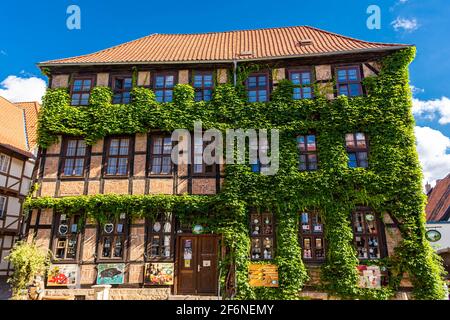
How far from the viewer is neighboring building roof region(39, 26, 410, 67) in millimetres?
13203

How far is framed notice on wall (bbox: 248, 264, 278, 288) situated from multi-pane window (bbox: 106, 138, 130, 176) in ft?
19.6

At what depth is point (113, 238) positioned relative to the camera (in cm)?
1179

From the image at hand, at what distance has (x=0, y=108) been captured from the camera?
1914 cm

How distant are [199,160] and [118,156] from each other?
126 inches

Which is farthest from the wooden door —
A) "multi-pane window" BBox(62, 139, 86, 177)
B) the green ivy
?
"multi-pane window" BBox(62, 139, 86, 177)

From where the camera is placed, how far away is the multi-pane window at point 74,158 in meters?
12.5

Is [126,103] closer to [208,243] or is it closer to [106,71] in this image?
[106,71]

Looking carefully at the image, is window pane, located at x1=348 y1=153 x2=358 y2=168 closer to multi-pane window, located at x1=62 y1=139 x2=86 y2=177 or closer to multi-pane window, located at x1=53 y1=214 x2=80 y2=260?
multi-pane window, located at x1=62 y1=139 x2=86 y2=177

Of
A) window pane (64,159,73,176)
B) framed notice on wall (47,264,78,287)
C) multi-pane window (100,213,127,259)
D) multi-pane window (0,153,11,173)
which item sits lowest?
framed notice on wall (47,264,78,287)

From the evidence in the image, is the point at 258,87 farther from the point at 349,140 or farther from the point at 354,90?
the point at 349,140

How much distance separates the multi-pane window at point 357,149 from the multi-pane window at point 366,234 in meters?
1.76

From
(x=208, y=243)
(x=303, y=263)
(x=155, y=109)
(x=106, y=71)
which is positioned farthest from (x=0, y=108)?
(x=303, y=263)

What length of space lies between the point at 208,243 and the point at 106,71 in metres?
8.29

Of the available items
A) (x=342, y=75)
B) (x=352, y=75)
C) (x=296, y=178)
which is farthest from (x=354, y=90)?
(x=296, y=178)
